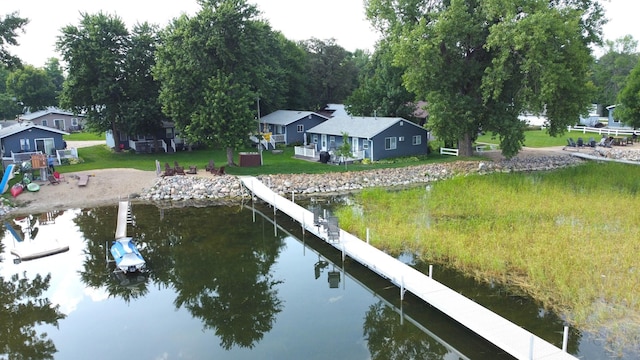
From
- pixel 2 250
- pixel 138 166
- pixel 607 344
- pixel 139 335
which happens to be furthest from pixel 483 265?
pixel 138 166

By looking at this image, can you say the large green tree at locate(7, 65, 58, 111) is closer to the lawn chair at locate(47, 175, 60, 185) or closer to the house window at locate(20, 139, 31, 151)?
the house window at locate(20, 139, 31, 151)

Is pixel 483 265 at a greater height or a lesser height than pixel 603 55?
lesser

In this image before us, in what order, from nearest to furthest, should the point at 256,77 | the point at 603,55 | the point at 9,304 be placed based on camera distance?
the point at 9,304 < the point at 256,77 < the point at 603,55

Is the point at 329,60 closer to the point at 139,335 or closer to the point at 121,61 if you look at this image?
the point at 121,61

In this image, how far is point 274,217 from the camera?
23.6 m

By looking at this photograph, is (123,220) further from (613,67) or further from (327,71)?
(613,67)

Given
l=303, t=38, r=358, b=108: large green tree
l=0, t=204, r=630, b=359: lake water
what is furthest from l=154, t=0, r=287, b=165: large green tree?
l=303, t=38, r=358, b=108: large green tree

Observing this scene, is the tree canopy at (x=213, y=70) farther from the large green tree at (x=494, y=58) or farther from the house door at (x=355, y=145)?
the large green tree at (x=494, y=58)

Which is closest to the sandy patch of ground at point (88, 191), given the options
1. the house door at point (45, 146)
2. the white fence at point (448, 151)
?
the house door at point (45, 146)

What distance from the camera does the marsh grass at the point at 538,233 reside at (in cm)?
1295

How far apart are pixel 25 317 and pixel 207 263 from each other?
18.9 feet

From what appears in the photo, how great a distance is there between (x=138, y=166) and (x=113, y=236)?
14.5 m

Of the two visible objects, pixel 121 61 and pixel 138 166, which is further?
pixel 121 61

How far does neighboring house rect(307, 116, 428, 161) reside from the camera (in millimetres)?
35750
